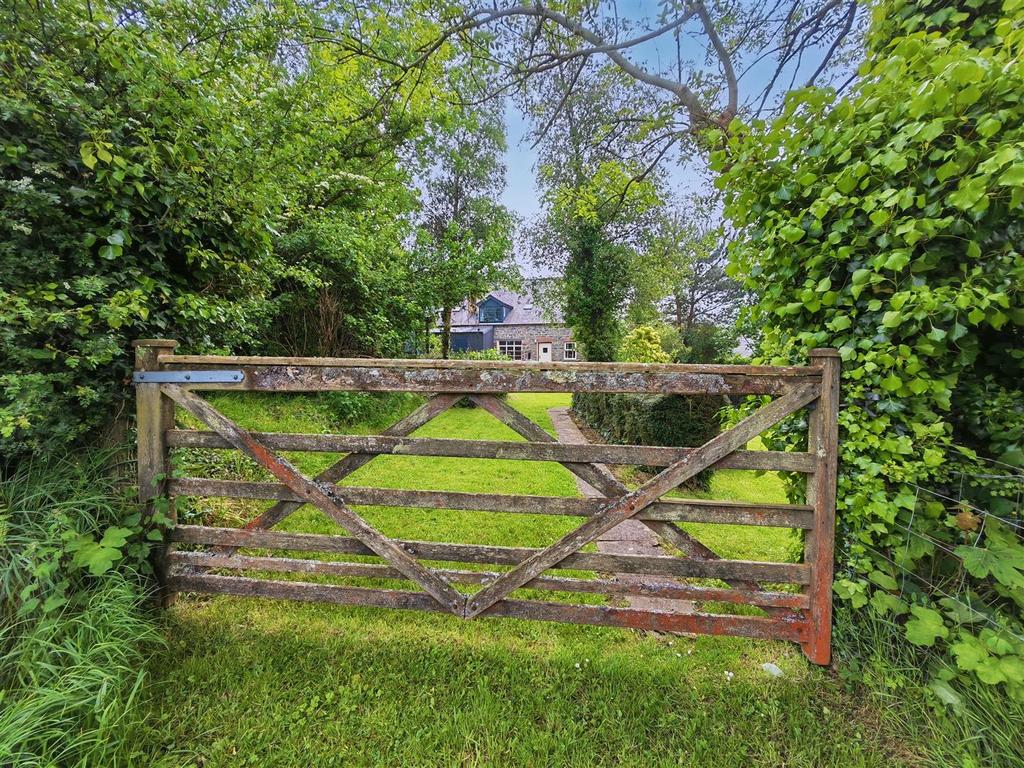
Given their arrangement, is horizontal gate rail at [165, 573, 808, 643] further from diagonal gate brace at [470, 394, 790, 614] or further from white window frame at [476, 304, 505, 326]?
white window frame at [476, 304, 505, 326]

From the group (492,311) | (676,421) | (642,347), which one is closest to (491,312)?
(492,311)

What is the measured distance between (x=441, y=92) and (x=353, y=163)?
4028mm

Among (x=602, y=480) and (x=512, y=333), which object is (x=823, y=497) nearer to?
(x=602, y=480)

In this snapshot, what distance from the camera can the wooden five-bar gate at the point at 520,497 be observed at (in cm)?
190

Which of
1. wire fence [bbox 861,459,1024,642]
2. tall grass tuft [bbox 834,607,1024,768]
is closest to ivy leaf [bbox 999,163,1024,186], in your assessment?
wire fence [bbox 861,459,1024,642]

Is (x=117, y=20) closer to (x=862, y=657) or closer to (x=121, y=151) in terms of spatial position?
(x=121, y=151)

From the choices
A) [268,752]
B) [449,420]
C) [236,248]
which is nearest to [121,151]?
[236,248]

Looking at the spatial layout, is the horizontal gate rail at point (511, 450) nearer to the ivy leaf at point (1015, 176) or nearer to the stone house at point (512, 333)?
the ivy leaf at point (1015, 176)

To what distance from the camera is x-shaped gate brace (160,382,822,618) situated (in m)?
1.90

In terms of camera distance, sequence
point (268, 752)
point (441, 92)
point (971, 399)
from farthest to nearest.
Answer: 1. point (441, 92)
2. point (971, 399)
3. point (268, 752)

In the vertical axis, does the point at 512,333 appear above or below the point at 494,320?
below

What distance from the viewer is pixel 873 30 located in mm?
2084

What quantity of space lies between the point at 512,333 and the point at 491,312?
2.35m

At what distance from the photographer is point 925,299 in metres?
1.50
